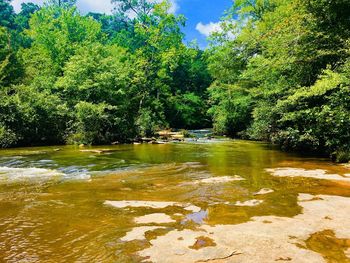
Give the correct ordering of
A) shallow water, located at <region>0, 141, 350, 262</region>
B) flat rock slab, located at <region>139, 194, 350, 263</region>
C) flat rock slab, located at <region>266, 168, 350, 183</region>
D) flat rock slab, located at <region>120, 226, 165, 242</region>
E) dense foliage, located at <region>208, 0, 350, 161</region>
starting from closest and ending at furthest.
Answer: flat rock slab, located at <region>139, 194, 350, 263</region> → shallow water, located at <region>0, 141, 350, 262</region> → flat rock slab, located at <region>120, 226, 165, 242</region> → flat rock slab, located at <region>266, 168, 350, 183</region> → dense foliage, located at <region>208, 0, 350, 161</region>

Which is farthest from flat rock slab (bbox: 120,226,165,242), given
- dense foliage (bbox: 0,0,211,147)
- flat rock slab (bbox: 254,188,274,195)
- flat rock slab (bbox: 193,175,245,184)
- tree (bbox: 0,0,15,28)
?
tree (bbox: 0,0,15,28)

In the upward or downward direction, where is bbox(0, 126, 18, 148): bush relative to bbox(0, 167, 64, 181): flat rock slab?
upward

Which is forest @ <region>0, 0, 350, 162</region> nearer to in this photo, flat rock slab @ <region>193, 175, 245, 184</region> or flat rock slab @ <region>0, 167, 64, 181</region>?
flat rock slab @ <region>193, 175, 245, 184</region>

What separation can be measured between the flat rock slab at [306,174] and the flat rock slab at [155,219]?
522 cm

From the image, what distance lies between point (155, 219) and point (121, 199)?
1.81 meters

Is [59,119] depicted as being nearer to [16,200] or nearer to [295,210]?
[16,200]

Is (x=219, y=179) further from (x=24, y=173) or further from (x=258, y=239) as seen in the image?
(x=24, y=173)

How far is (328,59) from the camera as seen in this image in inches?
585

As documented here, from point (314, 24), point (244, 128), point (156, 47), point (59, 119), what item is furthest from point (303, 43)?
point (156, 47)

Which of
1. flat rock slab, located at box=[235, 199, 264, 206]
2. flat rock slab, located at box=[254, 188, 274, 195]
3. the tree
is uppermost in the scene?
the tree

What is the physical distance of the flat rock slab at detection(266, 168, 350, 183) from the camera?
9469 mm

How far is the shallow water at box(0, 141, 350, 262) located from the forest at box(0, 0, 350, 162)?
118 inches

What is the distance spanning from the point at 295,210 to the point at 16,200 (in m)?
5.87

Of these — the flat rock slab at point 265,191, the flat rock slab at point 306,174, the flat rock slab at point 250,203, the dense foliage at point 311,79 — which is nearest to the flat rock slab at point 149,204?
the flat rock slab at point 250,203
